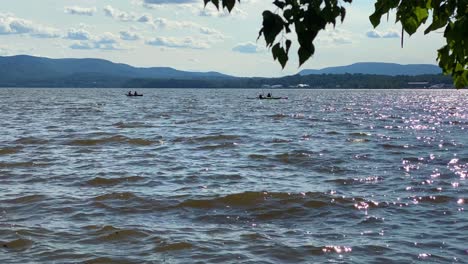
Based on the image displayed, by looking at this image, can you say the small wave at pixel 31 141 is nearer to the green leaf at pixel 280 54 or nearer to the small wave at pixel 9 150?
the small wave at pixel 9 150

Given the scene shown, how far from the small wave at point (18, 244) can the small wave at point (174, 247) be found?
258 centimetres

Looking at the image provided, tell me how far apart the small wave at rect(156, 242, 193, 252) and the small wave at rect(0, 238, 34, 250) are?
8.47 feet

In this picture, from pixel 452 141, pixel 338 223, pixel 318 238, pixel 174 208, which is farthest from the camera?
pixel 452 141

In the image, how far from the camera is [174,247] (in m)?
10.8

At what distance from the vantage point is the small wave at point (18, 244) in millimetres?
10758

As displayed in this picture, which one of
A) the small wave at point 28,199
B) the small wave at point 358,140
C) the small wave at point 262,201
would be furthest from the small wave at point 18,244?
the small wave at point 358,140

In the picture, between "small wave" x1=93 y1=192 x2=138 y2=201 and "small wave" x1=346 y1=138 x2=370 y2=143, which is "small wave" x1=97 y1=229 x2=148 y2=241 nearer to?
"small wave" x1=93 y1=192 x2=138 y2=201

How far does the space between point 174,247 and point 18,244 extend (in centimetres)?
308

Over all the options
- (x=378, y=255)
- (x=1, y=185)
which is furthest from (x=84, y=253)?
(x=1, y=185)

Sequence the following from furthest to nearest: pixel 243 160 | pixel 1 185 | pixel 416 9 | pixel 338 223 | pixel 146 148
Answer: pixel 146 148, pixel 243 160, pixel 1 185, pixel 338 223, pixel 416 9

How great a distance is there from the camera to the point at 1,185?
56.1 ft

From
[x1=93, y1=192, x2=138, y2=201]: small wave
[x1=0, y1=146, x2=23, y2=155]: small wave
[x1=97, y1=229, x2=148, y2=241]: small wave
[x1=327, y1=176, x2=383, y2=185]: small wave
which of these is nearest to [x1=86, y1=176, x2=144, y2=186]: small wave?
[x1=93, y1=192, x2=138, y2=201]: small wave

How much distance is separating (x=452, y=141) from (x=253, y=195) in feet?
68.4

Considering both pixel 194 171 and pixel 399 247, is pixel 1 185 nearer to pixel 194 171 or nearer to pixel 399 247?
pixel 194 171
